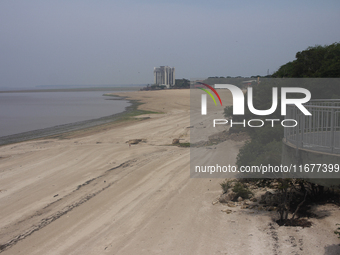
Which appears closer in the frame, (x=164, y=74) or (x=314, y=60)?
(x=314, y=60)

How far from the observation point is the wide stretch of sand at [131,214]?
5426 millimetres

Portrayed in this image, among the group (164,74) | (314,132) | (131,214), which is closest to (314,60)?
(314,132)

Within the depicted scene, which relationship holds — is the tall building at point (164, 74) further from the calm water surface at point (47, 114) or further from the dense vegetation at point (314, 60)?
the dense vegetation at point (314, 60)

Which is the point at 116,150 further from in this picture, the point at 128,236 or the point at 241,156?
the point at 128,236

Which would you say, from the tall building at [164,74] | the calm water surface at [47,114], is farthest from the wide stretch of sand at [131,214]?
the tall building at [164,74]

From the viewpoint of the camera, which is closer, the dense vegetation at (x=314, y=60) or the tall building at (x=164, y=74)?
the dense vegetation at (x=314, y=60)

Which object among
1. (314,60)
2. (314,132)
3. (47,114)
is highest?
A: (314,60)

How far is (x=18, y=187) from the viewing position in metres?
10.0

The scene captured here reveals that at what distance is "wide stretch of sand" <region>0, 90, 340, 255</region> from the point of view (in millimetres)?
5426

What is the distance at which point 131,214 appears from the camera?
7309 millimetres

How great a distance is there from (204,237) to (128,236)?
1566 millimetres

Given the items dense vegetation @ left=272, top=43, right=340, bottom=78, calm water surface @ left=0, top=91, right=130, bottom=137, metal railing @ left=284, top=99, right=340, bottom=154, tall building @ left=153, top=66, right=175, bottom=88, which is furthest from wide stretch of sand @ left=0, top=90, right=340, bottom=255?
tall building @ left=153, top=66, right=175, bottom=88

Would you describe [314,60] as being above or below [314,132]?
above

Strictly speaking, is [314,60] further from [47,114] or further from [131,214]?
[47,114]
